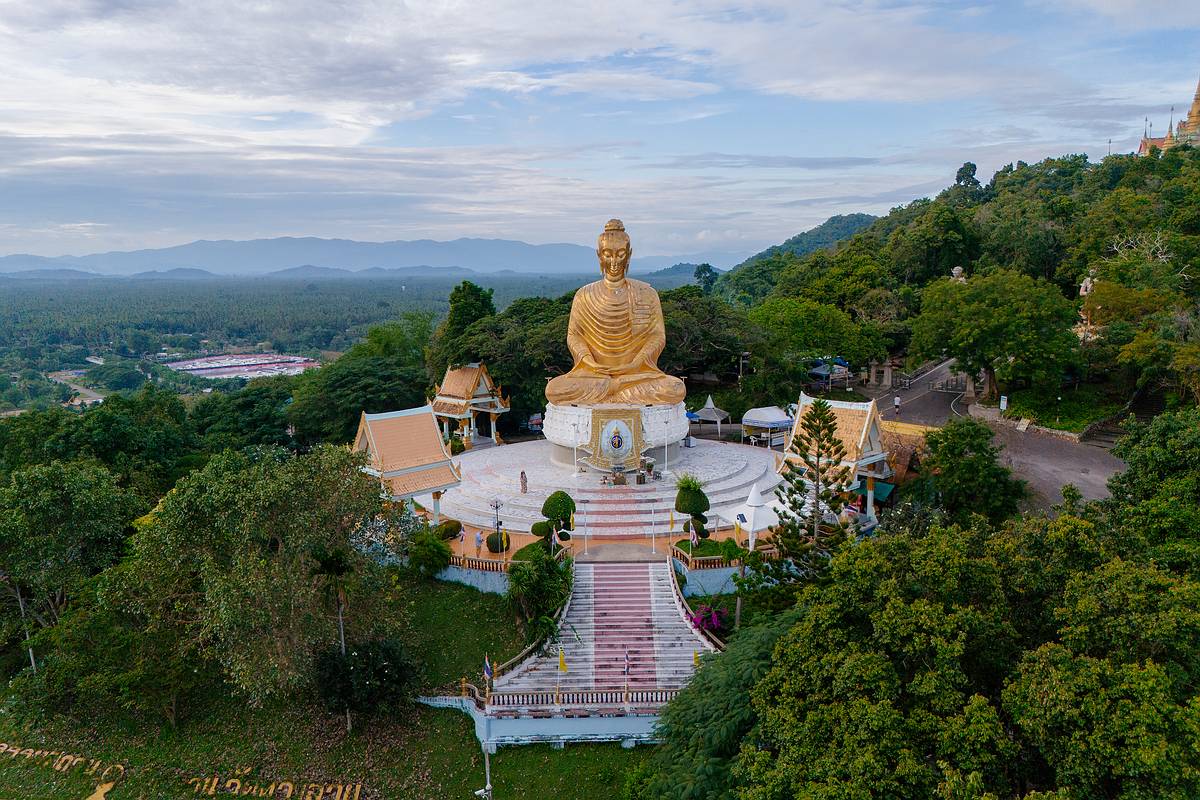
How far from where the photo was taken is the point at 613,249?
2416 cm

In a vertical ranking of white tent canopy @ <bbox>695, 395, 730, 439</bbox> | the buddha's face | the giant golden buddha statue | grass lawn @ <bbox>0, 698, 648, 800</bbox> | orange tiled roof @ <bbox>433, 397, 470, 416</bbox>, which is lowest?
grass lawn @ <bbox>0, 698, 648, 800</bbox>

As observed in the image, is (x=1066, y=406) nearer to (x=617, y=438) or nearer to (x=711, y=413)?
(x=711, y=413)

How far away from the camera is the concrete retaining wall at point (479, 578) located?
17.5 metres

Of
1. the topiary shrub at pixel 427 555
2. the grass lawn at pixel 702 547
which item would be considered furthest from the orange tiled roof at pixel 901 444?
the topiary shrub at pixel 427 555

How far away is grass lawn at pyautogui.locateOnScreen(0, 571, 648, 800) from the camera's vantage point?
12.9m

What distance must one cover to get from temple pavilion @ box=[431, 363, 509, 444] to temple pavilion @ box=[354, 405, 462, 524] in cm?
944

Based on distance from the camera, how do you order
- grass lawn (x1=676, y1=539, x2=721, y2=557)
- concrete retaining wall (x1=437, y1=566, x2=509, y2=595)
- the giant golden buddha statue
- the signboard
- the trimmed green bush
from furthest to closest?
the giant golden buddha statue < the signboard < the trimmed green bush < grass lawn (x1=676, y1=539, x2=721, y2=557) < concrete retaining wall (x1=437, y1=566, x2=509, y2=595)

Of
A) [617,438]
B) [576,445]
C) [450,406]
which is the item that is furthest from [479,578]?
[450,406]

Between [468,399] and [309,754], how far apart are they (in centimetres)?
1836

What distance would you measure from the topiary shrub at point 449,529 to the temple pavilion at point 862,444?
874 centimetres

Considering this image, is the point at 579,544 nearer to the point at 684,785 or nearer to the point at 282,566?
the point at 282,566

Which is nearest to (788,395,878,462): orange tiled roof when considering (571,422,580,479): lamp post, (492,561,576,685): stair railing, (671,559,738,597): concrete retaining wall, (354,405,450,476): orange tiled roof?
(671,559,738,597): concrete retaining wall

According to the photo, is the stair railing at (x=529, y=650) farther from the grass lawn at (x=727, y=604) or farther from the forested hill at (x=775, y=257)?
the forested hill at (x=775, y=257)

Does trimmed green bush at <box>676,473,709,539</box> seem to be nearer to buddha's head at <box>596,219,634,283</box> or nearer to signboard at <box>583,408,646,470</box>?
signboard at <box>583,408,646,470</box>
